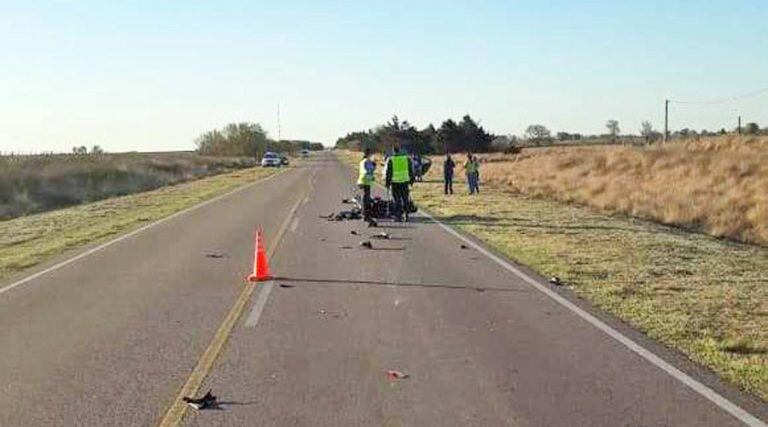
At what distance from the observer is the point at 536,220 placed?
76.7ft

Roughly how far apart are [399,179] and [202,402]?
55.5 feet

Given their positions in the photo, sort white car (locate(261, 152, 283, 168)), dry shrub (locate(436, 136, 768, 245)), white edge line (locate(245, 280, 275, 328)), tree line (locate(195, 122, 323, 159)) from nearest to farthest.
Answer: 1. white edge line (locate(245, 280, 275, 328))
2. dry shrub (locate(436, 136, 768, 245))
3. white car (locate(261, 152, 283, 168))
4. tree line (locate(195, 122, 323, 159))

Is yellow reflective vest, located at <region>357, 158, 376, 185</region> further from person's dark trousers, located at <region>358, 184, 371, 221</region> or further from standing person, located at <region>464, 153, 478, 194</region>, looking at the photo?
standing person, located at <region>464, 153, 478, 194</region>

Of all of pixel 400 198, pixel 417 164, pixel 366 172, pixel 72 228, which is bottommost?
pixel 72 228

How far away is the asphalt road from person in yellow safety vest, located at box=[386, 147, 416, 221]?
821 cm

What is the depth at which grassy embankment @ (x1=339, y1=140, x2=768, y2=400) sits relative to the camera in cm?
865

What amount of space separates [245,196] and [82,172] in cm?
2599

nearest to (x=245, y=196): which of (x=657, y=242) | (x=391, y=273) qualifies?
(x=657, y=242)

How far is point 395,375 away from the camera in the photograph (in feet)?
24.2

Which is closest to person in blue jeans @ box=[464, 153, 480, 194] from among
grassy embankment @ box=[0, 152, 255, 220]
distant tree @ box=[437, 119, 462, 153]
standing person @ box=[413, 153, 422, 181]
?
standing person @ box=[413, 153, 422, 181]

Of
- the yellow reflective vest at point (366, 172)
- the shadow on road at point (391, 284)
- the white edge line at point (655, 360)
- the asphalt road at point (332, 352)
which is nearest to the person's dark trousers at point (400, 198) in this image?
the yellow reflective vest at point (366, 172)

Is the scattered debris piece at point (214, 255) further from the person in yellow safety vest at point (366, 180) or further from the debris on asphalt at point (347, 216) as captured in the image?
the debris on asphalt at point (347, 216)

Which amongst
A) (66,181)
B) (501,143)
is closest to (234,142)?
(501,143)

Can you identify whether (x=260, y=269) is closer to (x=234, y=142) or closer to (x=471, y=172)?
(x=471, y=172)
